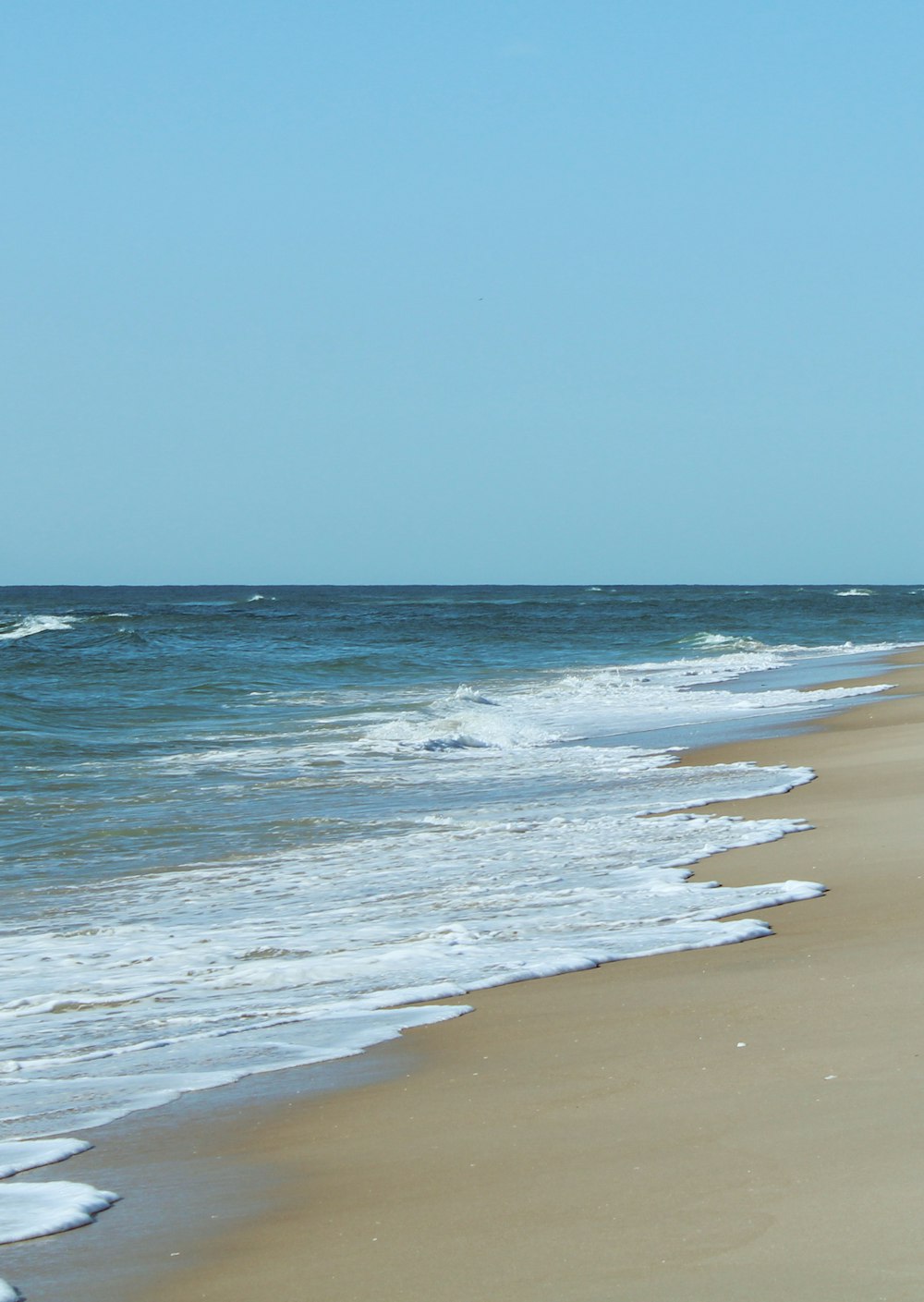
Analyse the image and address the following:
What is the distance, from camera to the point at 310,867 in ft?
25.1

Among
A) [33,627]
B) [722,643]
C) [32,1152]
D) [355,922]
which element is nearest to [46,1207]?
[32,1152]

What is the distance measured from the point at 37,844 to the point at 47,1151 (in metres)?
5.56

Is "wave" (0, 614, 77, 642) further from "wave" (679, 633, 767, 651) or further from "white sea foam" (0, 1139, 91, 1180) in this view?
"white sea foam" (0, 1139, 91, 1180)

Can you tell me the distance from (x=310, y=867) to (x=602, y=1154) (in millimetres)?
4666

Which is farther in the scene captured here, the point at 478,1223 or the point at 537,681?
the point at 537,681

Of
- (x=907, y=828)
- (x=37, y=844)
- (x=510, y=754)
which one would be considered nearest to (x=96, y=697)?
(x=510, y=754)

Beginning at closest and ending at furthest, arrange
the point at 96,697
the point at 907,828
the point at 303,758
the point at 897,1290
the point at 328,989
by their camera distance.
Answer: the point at 897,1290
the point at 328,989
the point at 907,828
the point at 303,758
the point at 96,697

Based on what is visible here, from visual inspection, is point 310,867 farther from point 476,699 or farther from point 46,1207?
point 476,699

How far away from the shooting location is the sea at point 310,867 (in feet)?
14.8

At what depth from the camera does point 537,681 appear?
939 inches

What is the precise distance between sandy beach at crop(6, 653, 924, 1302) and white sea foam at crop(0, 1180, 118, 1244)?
0.08 metres

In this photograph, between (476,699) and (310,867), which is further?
(476,699)

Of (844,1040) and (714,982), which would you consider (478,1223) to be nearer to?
(844,1040)

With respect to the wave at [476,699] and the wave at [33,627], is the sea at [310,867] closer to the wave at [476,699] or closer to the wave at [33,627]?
the wave at [476,699]
